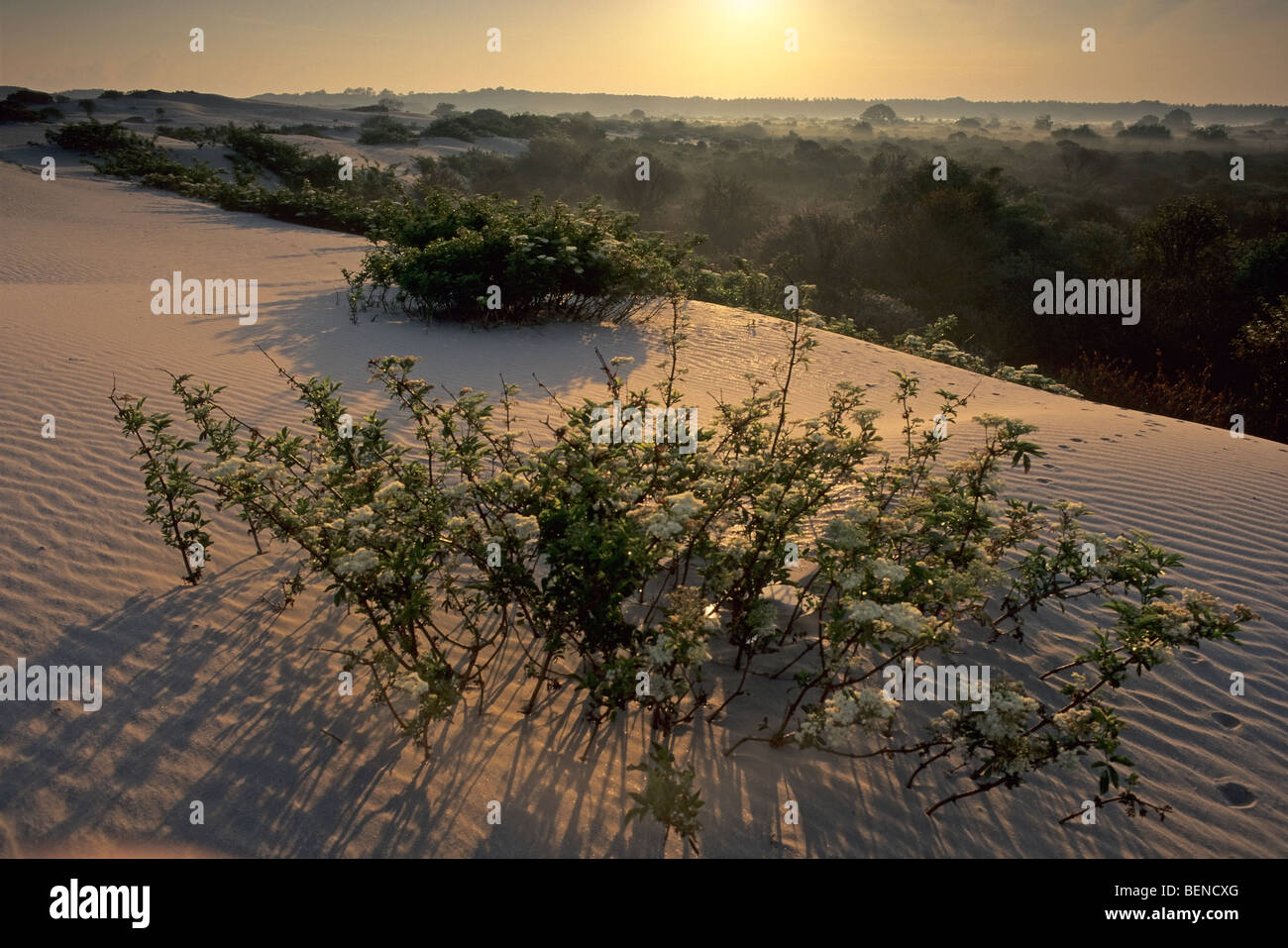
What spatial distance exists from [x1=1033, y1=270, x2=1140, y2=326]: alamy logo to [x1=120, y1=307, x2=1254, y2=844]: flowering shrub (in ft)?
44.2

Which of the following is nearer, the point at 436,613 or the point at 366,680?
the point at 366,680

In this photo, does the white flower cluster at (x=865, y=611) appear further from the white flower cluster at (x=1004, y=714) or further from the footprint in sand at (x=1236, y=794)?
the footprint in sand at (x=1236, y=794)

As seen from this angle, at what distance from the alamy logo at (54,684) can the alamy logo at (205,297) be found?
7519mm

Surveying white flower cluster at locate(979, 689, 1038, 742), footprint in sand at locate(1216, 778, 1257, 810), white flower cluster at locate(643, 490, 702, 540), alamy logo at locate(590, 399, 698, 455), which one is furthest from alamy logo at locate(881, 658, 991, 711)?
alamy logo at locate(590, 399, 698, 455)

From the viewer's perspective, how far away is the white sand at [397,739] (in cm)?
300

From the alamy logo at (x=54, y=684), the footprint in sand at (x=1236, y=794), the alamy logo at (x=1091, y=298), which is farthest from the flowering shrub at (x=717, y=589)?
the alamy logo at (x=1091, y=298)

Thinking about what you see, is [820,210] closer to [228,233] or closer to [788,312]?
[788,312]

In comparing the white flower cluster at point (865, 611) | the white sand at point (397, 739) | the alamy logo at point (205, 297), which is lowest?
the white sand at point (397, 739)

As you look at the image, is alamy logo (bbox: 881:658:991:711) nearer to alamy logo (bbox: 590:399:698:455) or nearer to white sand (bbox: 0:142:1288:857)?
white sand (bbox: 0:142:1288:857)

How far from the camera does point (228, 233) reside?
16.6 meters

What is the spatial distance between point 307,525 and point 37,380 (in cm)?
560

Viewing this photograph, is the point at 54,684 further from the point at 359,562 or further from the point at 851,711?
the point at 851,711
